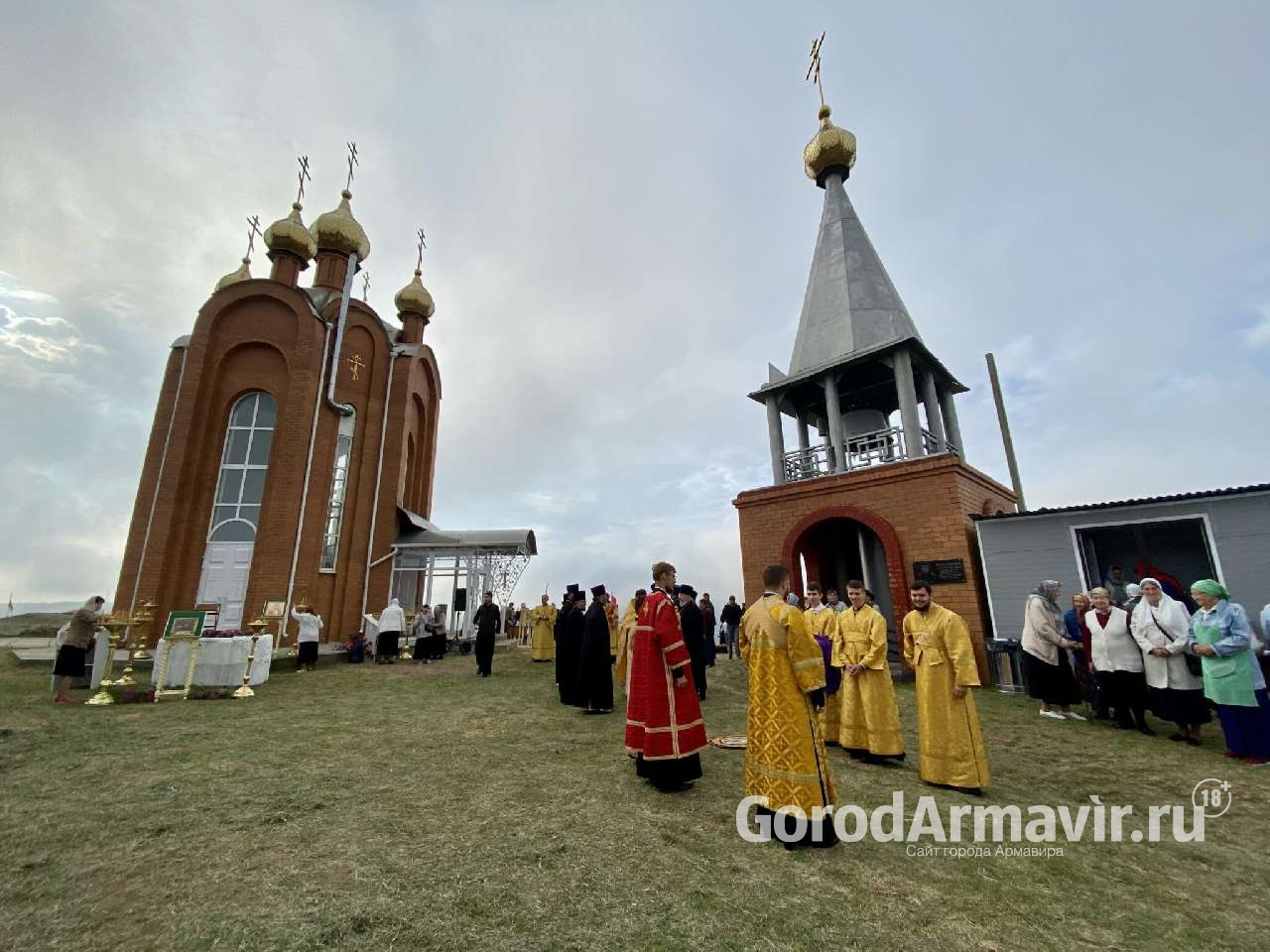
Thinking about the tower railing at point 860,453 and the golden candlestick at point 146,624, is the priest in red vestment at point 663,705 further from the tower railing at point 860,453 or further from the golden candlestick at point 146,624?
the golden candlestick at point 146,624

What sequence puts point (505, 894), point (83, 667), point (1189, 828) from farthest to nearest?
point (83, 667) < point (1189, 828) < point (505, 894)

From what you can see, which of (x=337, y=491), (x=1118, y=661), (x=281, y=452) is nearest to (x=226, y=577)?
(x=337, y=491)

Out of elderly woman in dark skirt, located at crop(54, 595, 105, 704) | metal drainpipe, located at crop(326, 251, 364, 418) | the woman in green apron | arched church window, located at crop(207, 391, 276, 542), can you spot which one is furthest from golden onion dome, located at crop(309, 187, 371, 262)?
the woman in green apron

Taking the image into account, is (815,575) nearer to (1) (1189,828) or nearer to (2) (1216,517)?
(2) (1216,517)

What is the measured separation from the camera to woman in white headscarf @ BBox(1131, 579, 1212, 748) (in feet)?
19.5

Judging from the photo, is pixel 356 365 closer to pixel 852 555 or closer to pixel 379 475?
pixel 379 475

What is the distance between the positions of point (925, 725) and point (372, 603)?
15792 mm

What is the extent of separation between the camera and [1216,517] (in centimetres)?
817

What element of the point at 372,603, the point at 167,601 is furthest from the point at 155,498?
the point at 372,603

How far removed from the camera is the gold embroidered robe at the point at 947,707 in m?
4.24

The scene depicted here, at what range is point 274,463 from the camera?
15164mm

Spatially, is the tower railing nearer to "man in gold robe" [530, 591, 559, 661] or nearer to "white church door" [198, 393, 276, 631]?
"man in gold robe" [530, 591, 559, 661]

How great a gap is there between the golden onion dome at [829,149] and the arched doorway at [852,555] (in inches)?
413

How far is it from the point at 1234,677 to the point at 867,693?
12.1ft
